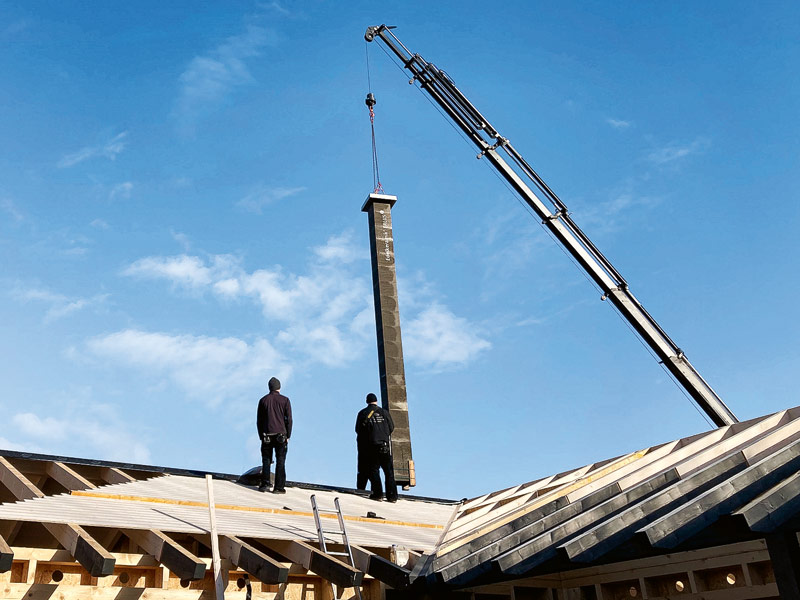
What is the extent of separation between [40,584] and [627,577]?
4.90 metres

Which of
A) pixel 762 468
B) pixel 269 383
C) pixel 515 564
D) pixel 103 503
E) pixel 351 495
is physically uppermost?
pixel 269 383

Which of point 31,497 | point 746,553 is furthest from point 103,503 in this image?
point 746,553

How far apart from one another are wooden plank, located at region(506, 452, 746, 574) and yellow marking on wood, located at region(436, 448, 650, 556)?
1235 mm

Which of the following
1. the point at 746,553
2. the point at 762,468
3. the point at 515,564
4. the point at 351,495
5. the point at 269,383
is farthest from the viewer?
the point at 351,495

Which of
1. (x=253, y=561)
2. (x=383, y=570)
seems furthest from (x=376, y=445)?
(x=253, y=561)

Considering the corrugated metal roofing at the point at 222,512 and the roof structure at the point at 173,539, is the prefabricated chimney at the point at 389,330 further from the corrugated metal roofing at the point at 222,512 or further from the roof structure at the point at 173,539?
the roof structure at the point at 173,539

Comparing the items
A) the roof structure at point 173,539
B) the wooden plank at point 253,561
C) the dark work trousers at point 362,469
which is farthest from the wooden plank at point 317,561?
the dark work trousers at point 362,469

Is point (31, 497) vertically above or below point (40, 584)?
above

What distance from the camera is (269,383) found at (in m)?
9.95

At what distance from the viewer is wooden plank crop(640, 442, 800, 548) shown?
4.07 m

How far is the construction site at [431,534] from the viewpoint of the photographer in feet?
14.6

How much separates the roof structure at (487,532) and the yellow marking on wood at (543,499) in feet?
0.10

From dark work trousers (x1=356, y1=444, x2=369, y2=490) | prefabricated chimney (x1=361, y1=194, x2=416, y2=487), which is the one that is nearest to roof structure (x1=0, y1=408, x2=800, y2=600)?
dark work trousers (x1=356, y1=444, x2=369, y2=490)

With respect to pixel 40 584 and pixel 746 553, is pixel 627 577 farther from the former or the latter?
pixel 40 584
